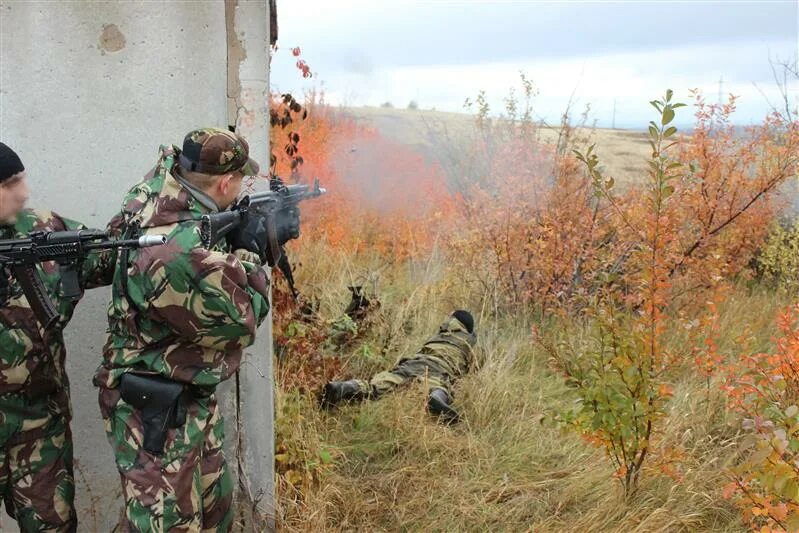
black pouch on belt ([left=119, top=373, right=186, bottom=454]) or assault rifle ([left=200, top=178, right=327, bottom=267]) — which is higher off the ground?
assault rifle ([left=200, top=178, right=327, bottom=267])

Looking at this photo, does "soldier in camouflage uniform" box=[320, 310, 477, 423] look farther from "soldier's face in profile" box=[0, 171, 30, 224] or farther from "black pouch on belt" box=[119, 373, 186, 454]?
"soldier's face in profile" box=[0, 171, 30, 224]

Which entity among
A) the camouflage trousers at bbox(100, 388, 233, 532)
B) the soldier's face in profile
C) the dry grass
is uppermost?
the soldier's face in profile

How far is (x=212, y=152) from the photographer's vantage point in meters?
2.27

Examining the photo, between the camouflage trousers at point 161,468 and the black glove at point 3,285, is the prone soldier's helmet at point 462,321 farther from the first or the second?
the black glove at point 3,285

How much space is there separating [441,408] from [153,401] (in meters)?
Result: 2.10

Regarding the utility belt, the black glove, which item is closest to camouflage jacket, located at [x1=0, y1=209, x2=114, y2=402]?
the black glove

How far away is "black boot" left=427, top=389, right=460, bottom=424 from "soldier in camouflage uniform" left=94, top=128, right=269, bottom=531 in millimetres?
1865

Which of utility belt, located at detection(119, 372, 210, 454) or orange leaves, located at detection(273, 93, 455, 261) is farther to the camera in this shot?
orange leaves, located at detection(273, 93, 455, 261)

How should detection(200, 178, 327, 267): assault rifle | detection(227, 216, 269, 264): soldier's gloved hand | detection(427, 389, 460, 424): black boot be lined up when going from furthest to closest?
detection(427, 389, 460, 424): black boot, detection(227, 216, 269, 264): soldier's gloved hand, detection(200, 178, 327, 267): assault rifle

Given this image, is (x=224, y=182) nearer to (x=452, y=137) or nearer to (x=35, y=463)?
(x=35, y=463)

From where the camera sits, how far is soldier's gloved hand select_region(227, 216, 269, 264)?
2.50m

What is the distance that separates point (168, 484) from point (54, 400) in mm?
569

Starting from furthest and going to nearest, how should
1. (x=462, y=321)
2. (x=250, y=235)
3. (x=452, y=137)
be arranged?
(x=452, y=137)
(x=462, y=321)
(x=250, y=235)

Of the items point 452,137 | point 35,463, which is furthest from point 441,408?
point 452,137
